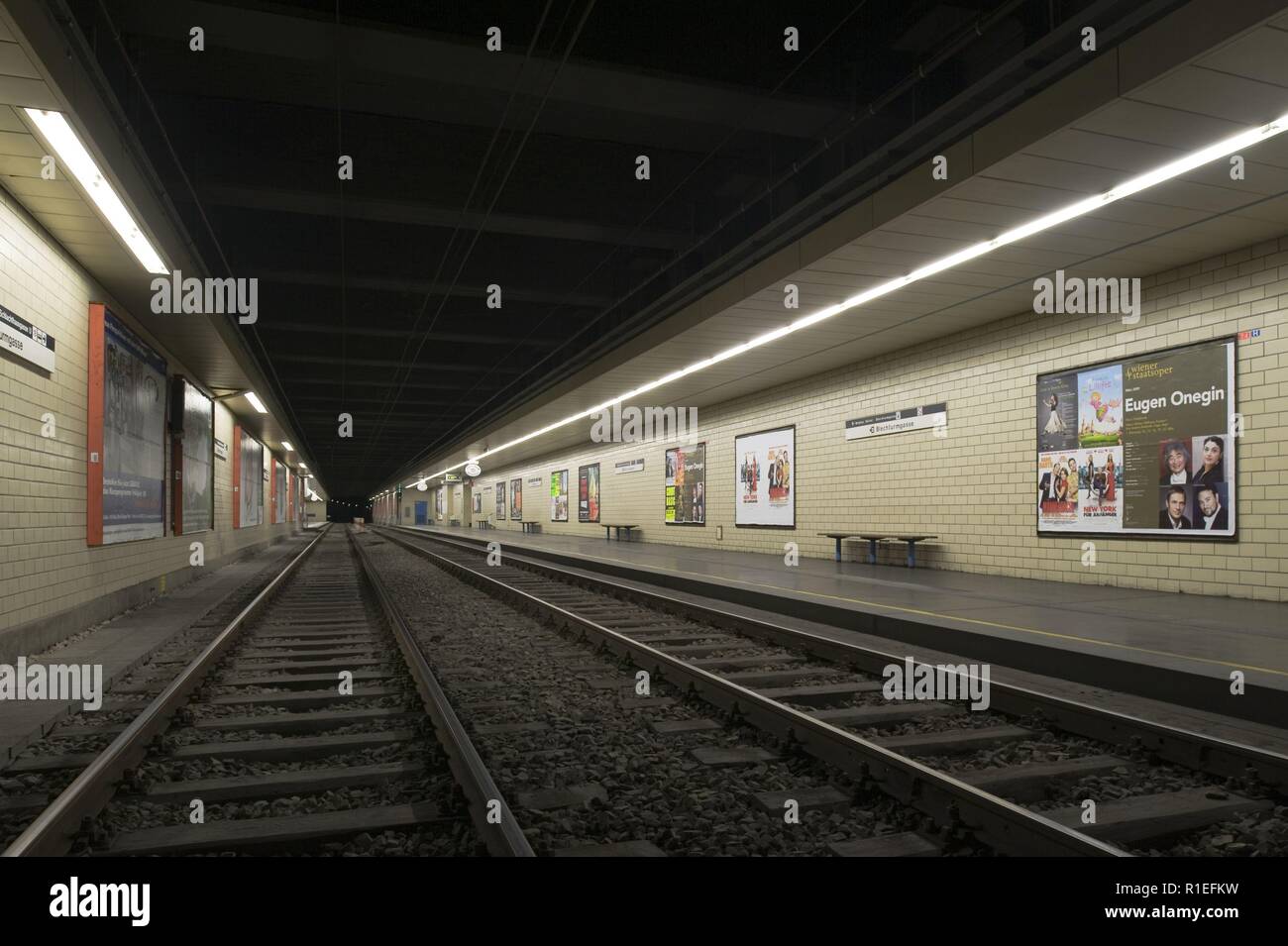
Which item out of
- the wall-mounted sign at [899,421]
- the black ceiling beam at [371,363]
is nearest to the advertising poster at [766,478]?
the wall-mounted sign at [899,421]

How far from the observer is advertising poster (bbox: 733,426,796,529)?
60.2ft

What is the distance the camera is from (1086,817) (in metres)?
3.57

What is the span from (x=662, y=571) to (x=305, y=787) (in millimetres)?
10670

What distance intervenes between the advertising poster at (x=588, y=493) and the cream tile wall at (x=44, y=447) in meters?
21.8

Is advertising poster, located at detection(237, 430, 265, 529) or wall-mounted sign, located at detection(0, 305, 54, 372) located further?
advertising poster, located at detection(237, 430, 265, 529)

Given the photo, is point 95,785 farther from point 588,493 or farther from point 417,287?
point 588,493

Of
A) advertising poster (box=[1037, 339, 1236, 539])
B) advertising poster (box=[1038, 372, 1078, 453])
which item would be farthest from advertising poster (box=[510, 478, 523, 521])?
advertising poster (box=[1037, 339, 1236, 539])

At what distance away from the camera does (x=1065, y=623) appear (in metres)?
7.68

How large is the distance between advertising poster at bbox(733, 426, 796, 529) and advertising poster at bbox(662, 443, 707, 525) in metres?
2.09

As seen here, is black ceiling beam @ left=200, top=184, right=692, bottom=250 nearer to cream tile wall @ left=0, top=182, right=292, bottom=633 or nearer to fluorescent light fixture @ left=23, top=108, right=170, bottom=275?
cream tile wall @ left=0, top=182, right=292, bottom=633

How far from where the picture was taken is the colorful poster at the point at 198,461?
1478cm

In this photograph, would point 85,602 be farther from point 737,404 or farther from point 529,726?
point 737,404
